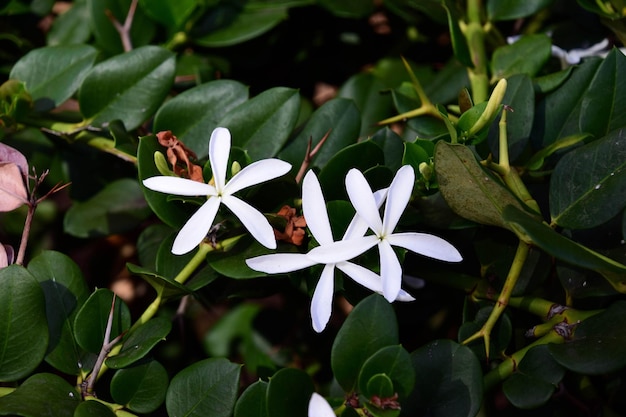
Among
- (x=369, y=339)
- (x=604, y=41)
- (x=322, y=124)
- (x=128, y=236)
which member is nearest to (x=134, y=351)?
(x=369, y=339)

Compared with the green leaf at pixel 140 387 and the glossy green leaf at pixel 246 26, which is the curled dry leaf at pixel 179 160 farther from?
the glossy green leaf at pixel 246 26

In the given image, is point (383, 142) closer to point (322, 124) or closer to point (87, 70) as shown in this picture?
point (322, 124)

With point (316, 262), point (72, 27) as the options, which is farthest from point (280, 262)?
point (72, 27)

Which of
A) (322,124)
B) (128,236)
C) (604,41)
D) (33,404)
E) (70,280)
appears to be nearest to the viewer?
(33,404)

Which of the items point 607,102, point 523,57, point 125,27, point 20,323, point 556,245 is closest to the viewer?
point 556,245

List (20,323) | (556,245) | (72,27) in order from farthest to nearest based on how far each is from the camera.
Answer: (72,27) < (20,323) < (556,245)

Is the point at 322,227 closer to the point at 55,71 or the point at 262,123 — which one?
A: the point at 262,123

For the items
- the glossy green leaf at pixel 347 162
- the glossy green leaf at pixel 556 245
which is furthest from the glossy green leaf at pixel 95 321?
the glossy green leaf at pixel 556 245
